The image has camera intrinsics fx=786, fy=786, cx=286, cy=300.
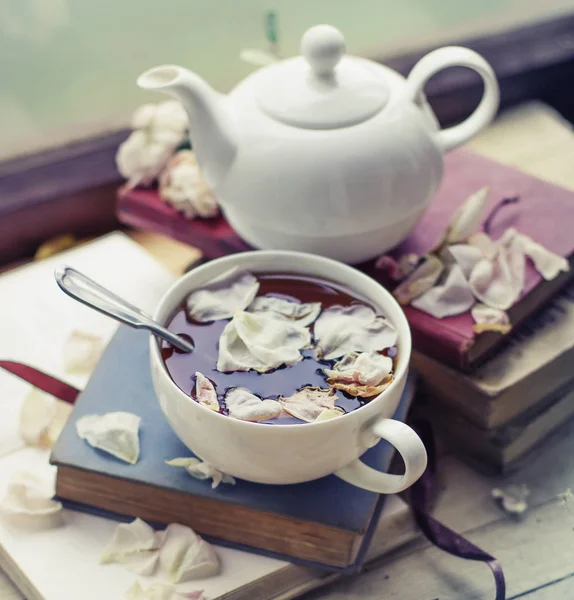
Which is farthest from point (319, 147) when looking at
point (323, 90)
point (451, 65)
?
point (451, 65)

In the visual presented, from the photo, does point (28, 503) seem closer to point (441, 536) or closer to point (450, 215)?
point (441, 536)

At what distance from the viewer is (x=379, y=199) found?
59 cm

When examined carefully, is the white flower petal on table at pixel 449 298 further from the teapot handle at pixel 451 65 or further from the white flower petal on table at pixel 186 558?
the white flower petal on table at pixel 186 558

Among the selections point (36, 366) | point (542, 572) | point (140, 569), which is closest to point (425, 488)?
point (542, 572)

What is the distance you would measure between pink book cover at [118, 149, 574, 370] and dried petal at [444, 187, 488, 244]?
3cm

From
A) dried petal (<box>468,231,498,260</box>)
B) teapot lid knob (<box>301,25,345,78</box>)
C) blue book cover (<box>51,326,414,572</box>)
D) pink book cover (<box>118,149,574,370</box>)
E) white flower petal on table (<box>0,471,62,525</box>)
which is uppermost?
teapot lid knob (<box>301,25,345,78</box>)

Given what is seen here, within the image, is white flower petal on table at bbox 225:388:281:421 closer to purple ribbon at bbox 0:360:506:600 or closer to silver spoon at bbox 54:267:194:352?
silver spoon at bbox 54:267:194:352

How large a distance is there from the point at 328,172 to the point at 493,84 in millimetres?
183

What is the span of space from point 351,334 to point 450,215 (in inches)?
9.0

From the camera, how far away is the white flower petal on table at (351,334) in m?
0.52

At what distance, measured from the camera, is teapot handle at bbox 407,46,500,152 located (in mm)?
619

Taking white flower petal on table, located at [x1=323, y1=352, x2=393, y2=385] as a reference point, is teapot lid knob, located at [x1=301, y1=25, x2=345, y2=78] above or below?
above

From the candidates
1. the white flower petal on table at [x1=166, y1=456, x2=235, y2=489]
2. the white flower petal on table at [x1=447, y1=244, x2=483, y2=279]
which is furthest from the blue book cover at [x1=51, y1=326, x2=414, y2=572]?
the white flower petal on table at [x1=447, y1=244, x2=483, y2=279]

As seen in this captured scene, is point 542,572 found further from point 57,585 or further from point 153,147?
point 153,147
